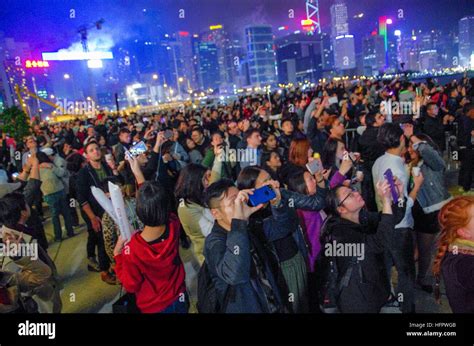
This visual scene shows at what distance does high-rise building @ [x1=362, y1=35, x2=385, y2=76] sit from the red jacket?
56583mm

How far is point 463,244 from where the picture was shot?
7.45ft

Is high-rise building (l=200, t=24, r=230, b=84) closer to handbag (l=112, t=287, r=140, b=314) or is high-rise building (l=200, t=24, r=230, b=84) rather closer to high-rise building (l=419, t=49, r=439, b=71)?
high-rise building (l=419, t=49, r=439, b=71)

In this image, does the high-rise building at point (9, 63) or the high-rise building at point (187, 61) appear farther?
the high-rise building at point (187, 61)

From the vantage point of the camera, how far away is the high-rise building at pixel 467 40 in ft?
73.8

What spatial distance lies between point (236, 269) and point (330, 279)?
0.93 metres

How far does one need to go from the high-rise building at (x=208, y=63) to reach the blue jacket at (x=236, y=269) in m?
48.4

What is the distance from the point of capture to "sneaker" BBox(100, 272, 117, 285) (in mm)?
4773

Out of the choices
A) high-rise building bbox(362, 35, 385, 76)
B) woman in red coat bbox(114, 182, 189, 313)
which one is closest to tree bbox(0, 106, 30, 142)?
woman in red coat bbox(114, 182, 189, 313)

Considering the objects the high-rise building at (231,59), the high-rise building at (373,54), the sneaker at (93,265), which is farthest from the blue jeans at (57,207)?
the high-rise building at (373,54)

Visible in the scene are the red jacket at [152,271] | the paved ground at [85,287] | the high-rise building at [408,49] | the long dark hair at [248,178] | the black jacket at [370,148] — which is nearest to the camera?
the red jacket at [152,271]

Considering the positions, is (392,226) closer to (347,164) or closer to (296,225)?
(296,225)

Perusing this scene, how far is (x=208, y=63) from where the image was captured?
4972cm

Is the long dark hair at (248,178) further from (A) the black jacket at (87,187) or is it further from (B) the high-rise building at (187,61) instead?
(B) the high-rise building at (187,61)

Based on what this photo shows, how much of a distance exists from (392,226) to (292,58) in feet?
165
